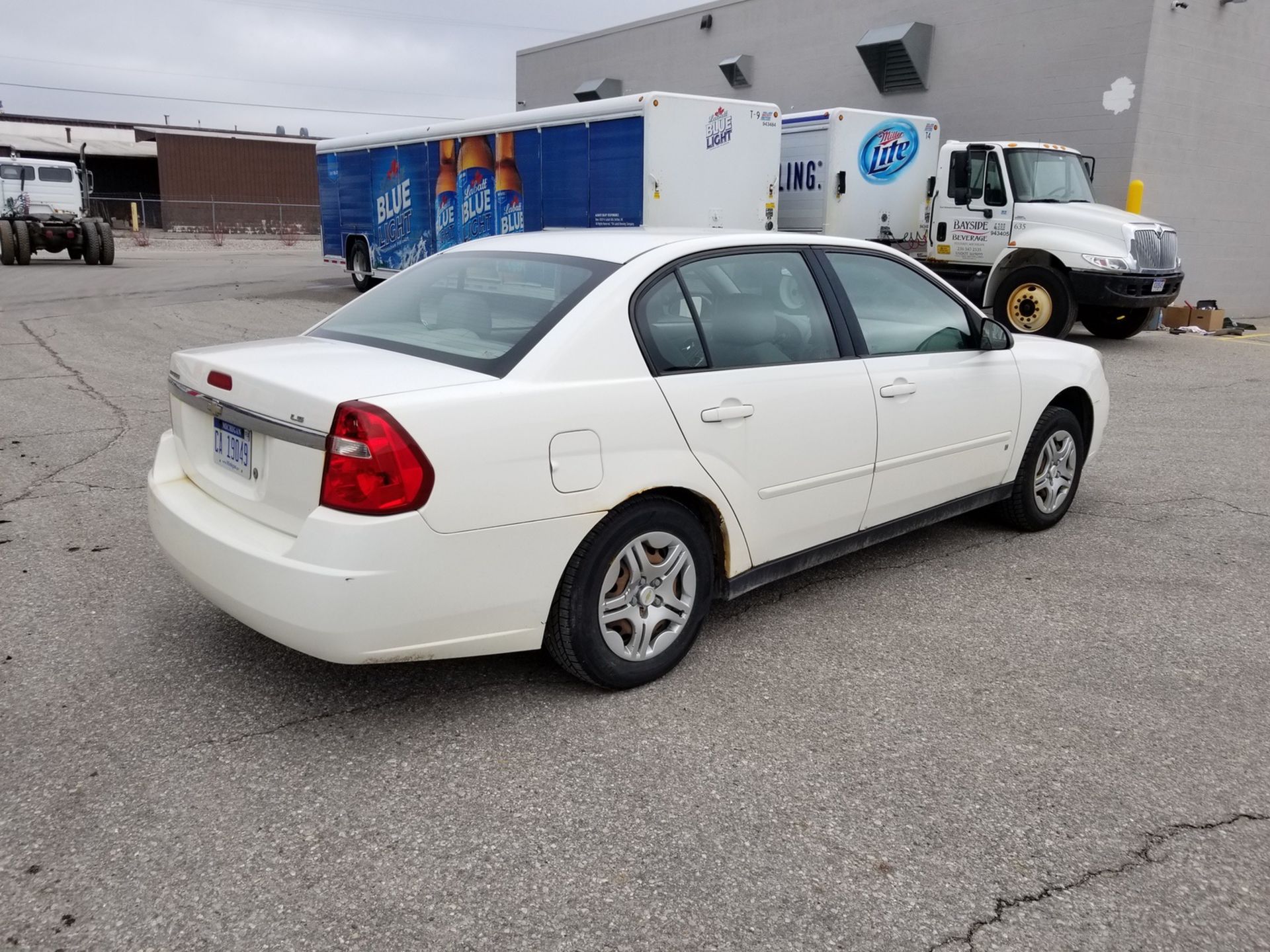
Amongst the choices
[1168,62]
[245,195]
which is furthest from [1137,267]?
[245,195]

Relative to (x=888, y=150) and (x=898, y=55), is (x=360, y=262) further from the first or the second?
(x=898, y=55)

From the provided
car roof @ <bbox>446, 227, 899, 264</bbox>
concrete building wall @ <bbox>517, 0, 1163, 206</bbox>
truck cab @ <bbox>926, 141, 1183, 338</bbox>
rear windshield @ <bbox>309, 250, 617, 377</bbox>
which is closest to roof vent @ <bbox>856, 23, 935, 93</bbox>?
concrete building wall @ <bbox>517, 0, 1163, 206</bbox>

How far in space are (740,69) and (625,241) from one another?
65.1 ft

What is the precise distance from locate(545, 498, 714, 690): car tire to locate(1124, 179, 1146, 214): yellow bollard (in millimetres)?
14537

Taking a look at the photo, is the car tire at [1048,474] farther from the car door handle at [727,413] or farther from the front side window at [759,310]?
the car door handle at [727,413]

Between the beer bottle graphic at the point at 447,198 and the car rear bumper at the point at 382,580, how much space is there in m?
13.8

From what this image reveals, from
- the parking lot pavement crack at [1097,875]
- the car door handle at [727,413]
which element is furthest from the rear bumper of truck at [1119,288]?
the parking lot pavement crack at [1097,875]

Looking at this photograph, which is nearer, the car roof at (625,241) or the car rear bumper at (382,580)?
the car rear bumper at (382,580)

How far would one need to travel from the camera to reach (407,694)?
3.48 meters

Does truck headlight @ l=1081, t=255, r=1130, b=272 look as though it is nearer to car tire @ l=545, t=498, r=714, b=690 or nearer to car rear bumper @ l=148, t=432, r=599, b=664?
car tire @ l=545, t=498, r=714, b=690

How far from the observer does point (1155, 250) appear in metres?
13.1

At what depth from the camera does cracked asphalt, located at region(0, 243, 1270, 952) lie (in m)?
2.41

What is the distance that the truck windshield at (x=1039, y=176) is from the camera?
1372cm

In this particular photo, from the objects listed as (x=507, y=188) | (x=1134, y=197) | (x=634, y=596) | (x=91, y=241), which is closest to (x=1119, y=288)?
(x=1134, y=197)
